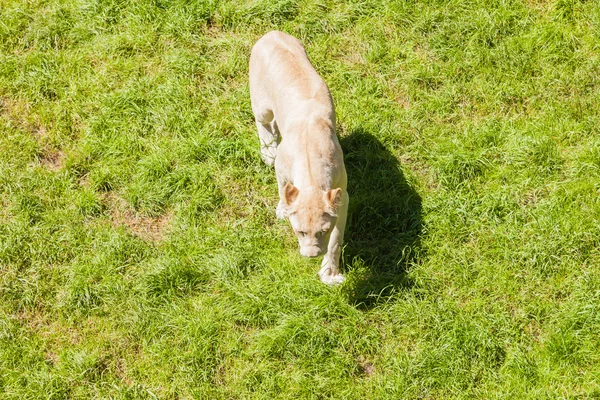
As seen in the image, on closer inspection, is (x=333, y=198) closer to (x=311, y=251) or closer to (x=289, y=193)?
(x=289, y=193)

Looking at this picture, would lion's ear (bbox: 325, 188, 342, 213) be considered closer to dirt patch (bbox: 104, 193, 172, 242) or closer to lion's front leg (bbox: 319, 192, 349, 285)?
lion's front leg (bbox: 319, 192, 349, 285)

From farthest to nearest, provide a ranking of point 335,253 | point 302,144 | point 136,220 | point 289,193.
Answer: point 136,220 → point 335,253 → point 302,144 → point 289,193

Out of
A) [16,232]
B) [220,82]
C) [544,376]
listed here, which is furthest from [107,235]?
[544,376]

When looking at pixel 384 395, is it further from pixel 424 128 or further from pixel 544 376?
pixel 424 128

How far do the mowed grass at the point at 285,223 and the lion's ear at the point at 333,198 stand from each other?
100 centimetres

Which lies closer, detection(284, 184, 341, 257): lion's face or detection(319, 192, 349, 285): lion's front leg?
detection(284, 184, 341, 257): lion's face

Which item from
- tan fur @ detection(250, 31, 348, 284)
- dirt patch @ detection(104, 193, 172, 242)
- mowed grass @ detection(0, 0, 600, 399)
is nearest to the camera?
tan fur @ detection(250, 31, 348, 284)

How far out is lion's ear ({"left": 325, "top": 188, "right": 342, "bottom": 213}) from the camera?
A: 6.17m

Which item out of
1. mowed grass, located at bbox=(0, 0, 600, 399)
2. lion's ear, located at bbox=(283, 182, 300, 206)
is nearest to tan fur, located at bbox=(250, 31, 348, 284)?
lion's ear, located at bbox=(283, 182, 300, 206)

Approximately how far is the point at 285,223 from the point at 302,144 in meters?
1.05

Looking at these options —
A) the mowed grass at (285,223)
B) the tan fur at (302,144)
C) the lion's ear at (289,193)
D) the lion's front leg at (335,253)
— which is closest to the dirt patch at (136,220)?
the mowed grass at (285,223)

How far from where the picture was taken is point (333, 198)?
20.2 feet

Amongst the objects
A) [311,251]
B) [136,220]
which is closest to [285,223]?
[311,251]

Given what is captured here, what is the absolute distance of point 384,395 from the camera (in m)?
6.38
